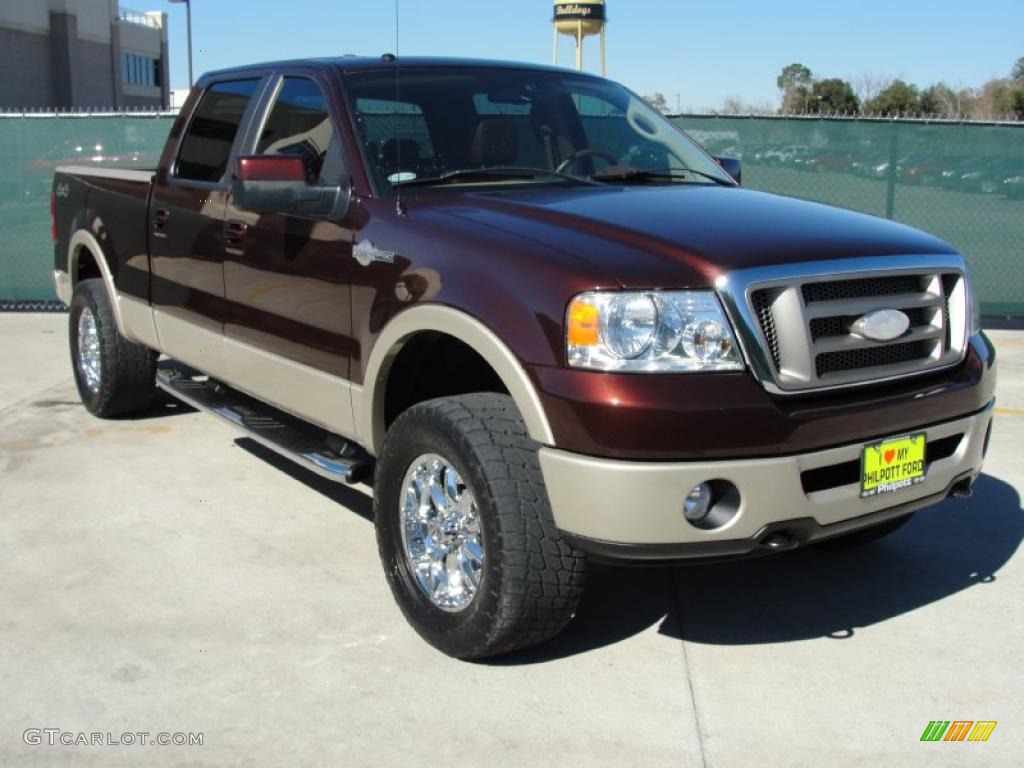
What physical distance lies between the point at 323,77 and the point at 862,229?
2.23m

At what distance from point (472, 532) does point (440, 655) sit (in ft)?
1.55

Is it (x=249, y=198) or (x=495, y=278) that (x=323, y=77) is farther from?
(x=495, y=278)

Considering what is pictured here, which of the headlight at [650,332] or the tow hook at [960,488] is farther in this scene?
the tow hook at [960,488]

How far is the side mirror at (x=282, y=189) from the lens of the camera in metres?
4.27

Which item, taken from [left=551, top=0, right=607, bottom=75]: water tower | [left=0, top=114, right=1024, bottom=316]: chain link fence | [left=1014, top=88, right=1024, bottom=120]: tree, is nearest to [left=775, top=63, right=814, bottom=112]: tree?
[left=1014, top=88, right=1024, bottom=120]: tree

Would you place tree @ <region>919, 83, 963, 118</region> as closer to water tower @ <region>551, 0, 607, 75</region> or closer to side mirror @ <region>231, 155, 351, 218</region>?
water tower @ <region>551, 0, 607, 75</region>

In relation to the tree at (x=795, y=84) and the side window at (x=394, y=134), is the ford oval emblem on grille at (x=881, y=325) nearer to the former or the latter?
the side window at (x=394, y=134)

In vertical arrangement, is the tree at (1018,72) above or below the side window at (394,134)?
above

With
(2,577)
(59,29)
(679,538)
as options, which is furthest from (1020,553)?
(59,29)

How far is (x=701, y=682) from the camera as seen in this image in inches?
146

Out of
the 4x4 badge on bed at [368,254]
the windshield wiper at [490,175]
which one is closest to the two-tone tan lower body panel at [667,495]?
the 4x4 badge on bed at [368,254]

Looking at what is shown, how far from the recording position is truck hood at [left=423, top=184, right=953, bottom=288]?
336cm

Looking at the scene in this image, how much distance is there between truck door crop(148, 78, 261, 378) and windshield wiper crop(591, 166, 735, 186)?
1752mm

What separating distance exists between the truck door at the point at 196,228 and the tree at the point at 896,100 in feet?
176
